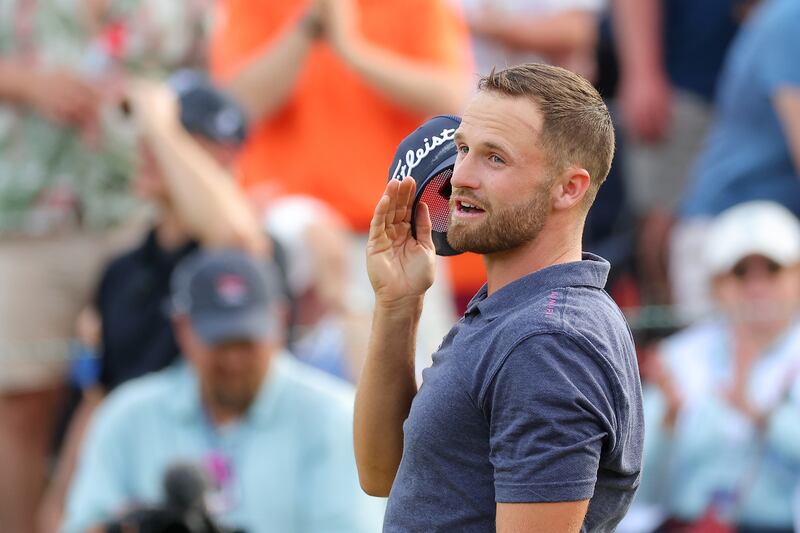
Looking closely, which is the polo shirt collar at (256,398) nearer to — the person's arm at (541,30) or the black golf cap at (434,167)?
the person's arm at (541,30)

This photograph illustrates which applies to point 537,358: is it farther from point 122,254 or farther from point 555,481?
point 122,254

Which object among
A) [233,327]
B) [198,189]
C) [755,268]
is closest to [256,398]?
[233,327]

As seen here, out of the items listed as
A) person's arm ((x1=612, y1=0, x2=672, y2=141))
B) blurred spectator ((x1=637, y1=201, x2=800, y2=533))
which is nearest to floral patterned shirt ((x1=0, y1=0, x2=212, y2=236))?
person's arm ((x1=612, y1=0, x2=672, y2=141))

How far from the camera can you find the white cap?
525 cm

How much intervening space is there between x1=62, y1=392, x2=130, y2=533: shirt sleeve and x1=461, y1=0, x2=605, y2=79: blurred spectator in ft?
8.22

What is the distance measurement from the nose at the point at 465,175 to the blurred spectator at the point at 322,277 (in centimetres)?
317

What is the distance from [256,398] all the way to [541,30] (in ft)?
8.10

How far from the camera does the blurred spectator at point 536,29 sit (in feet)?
21.1

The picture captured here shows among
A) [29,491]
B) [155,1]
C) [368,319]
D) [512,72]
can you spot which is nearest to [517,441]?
[512,72]

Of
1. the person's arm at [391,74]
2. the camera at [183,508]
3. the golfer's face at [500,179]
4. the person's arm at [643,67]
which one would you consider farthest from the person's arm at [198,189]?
the golfer's face at [500,179]

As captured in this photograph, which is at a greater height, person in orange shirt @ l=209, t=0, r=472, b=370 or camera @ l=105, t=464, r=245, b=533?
person in orange shirt @ l=209, t=0, r=472, b=370

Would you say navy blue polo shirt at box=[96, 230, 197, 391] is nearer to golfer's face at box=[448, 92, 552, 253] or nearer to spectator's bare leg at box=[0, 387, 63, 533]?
spectator's bare leg at box=[0, 387, 63, 533]

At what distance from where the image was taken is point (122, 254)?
5.45 meters

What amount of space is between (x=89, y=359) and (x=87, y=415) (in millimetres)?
215
